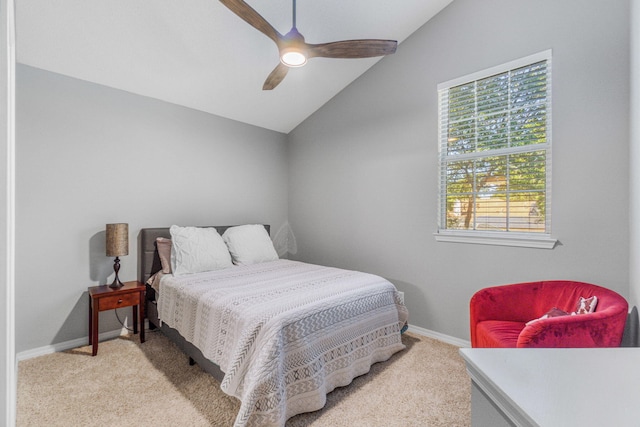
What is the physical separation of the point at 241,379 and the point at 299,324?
0.43 m

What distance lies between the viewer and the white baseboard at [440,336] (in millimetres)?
2658

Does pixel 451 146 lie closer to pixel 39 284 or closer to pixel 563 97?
pixel 563 97

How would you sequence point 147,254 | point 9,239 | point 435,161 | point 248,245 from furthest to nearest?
1. point 248,245
2. point 147,254
3. point 435,161
4. point 9,239

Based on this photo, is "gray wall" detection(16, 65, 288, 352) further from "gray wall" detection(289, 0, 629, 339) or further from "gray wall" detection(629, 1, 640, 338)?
"gray wall" detection(629, 1, 640, 338)

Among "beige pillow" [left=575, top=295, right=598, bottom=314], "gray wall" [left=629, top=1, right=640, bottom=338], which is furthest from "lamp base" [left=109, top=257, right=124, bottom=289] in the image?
"gray wall" [left=629, top=1, right=640, bottom=338]

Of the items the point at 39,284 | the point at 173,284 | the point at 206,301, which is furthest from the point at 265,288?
the point at 39,284

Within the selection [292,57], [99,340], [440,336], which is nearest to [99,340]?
Answer: [99,340]

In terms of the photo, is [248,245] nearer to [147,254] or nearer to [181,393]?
[147,254]

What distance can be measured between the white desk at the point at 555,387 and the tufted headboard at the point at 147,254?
3028 mm

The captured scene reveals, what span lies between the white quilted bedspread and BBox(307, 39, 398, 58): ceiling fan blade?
1700 millimetres

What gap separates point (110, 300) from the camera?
254 cm

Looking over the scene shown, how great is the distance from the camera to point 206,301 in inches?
82.1

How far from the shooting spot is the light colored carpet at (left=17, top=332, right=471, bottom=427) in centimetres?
173

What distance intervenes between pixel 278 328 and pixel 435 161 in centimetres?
213
